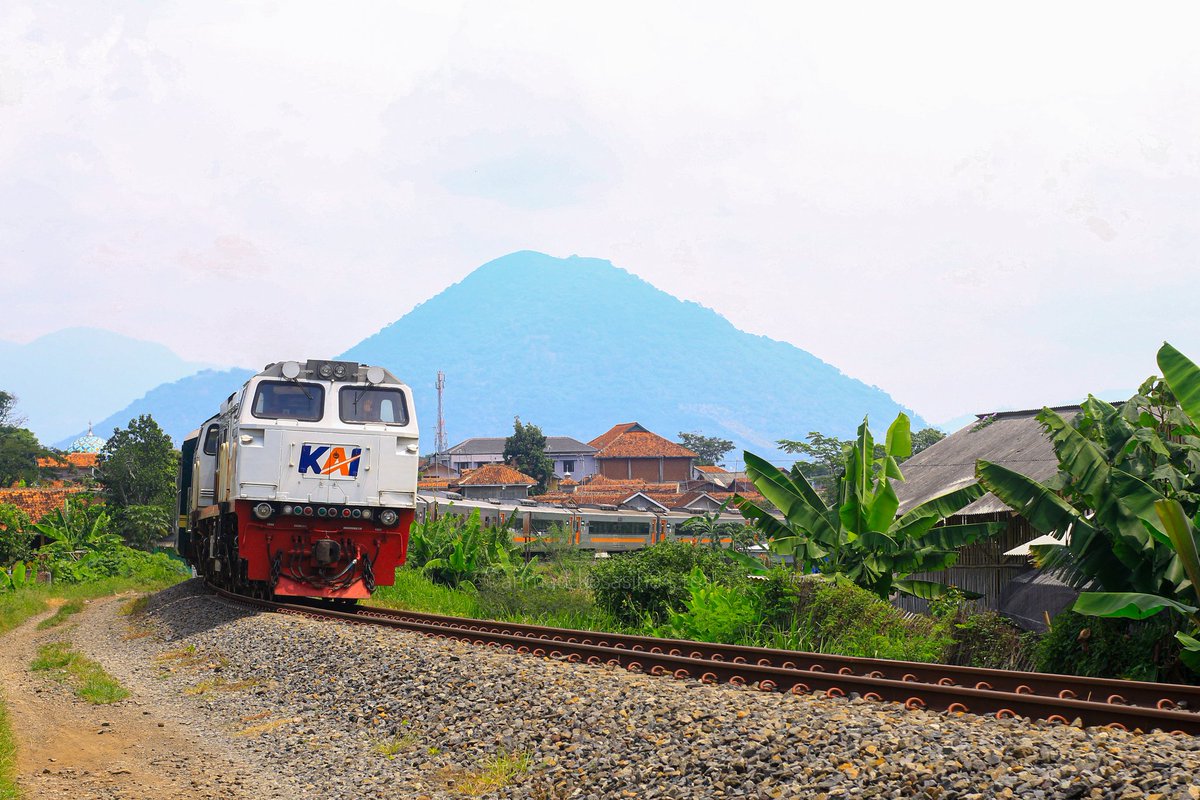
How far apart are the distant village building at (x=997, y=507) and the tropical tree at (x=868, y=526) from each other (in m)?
0.55

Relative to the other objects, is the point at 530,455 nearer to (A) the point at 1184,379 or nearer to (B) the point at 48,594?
(B) the point at 48,594

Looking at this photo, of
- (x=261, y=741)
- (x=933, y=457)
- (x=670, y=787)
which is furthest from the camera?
(x=933, y=457)

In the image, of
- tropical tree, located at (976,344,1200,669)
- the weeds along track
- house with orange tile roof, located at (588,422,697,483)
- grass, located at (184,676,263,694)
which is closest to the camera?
the weeds along track

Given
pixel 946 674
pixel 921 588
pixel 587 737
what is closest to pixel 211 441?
pixel 921 588

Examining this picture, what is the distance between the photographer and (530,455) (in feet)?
299

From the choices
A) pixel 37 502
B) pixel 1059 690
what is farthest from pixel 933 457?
pixel 37 502

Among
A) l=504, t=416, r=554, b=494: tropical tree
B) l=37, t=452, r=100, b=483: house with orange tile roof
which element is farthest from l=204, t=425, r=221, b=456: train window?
l=504, t=416, r=554, b=494: tropical tree

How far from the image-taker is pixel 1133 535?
11266 millimetres

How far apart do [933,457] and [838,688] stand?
17.4m

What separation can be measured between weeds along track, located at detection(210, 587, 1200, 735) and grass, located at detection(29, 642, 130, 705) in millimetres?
3465

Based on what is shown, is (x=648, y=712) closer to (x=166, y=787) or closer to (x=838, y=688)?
(x=838, y=688)

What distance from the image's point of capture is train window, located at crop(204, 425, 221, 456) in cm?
1920

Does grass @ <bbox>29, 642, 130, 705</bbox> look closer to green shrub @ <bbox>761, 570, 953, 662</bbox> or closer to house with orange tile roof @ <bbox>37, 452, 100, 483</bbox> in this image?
green shrub @ <bbox>761, 570, 953, 662</bbox>

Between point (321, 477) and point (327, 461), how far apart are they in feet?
0.78
